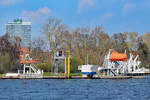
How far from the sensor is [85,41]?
120875 mm

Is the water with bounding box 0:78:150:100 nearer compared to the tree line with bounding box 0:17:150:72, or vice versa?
the water with bounding box 0:78:150:100

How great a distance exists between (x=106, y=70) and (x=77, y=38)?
1857cm

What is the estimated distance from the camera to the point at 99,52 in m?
122

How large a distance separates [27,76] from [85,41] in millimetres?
29376

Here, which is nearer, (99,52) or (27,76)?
(27,76)

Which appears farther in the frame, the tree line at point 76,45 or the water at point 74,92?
the tree line at point 76,45

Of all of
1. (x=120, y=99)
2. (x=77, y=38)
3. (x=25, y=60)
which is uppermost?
(x=77, y=38)

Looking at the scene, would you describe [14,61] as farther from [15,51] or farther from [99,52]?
[99,52]

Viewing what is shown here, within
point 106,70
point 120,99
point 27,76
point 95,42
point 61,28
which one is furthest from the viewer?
point 95,42

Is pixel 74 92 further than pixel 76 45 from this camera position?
No

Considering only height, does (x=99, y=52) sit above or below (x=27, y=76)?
above

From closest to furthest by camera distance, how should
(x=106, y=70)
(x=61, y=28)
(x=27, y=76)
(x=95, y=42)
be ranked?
1. (x=27, y=76)
2. (x=106, y=70)
3. (x=61, y=28)
4. (x=95, y=42)

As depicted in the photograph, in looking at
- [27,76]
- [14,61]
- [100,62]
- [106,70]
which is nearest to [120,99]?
[27,76]

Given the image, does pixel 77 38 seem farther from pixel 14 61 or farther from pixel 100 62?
pixel 14 61
